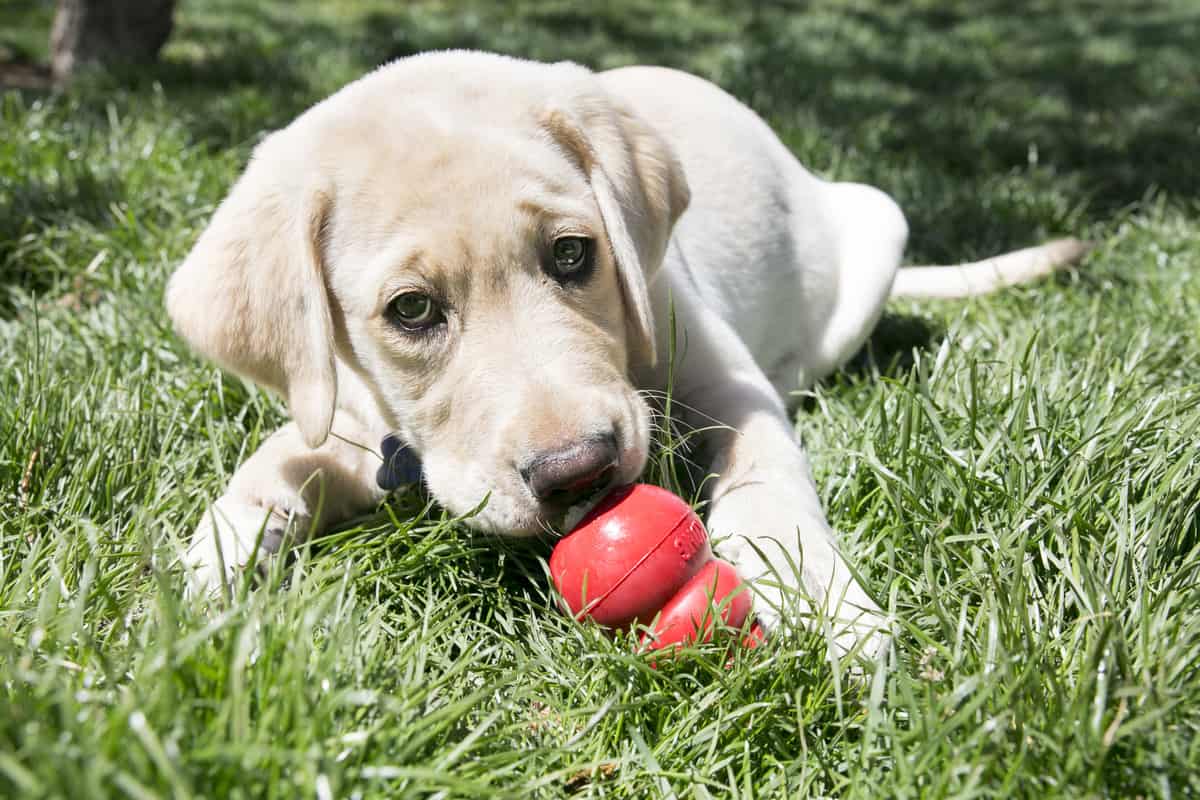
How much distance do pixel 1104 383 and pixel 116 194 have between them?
153 inches

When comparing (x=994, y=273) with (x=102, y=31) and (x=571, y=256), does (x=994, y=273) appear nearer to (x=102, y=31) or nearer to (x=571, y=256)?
(x=571, y=256)

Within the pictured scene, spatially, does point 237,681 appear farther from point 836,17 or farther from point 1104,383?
point 836,17

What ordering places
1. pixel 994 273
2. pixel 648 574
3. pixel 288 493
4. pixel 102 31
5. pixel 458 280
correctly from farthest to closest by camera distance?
pixel 102 31, pixel 994 273, pixel 288 493, pixel 458 280, pixel 648 574

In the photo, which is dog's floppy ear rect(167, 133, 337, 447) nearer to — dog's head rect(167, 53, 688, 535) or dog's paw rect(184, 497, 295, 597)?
dog's head rect(167, 53, 688, 535)

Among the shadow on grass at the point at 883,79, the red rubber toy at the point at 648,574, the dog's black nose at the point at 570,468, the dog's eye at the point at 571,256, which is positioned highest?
the dog's eye at the point at 571,256

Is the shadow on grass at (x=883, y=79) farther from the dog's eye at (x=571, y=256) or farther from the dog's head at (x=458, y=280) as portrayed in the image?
the dog's eye at (x=571, y=256)

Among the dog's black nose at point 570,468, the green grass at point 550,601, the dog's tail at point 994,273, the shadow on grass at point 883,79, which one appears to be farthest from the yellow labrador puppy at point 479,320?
the shadow on grass at point 883,79

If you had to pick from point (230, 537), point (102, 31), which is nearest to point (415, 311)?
point (230, 537)

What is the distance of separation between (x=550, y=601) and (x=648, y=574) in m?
0.40

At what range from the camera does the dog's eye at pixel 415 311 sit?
2.46m

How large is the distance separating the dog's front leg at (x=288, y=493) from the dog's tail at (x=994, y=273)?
2.35 metres

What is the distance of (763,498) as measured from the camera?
257 cm

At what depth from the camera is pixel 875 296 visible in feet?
13.2

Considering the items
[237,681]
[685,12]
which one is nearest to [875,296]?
[237,681]
